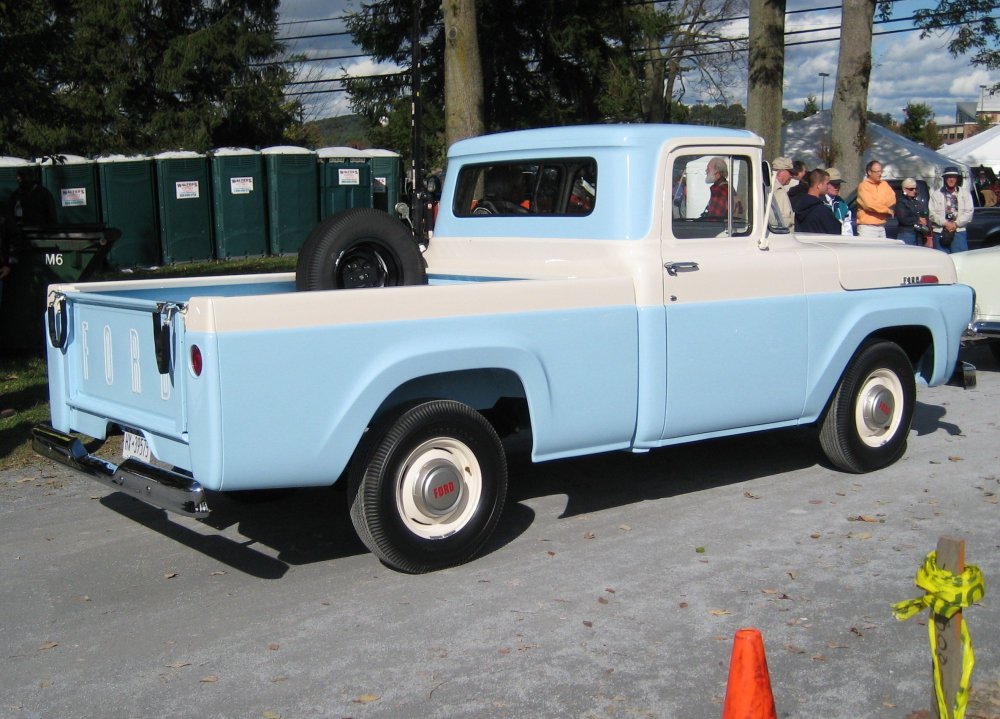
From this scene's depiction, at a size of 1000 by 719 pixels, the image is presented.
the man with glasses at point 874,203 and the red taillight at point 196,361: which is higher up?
the man with glasses at point 874,203

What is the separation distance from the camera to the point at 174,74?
2920 cm

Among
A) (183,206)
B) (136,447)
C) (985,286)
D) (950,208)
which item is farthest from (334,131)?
(136,447)

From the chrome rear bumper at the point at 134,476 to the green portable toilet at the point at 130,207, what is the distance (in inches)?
631

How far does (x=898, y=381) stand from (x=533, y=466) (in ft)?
7.74

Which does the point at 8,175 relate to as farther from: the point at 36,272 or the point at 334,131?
the point at 334,131

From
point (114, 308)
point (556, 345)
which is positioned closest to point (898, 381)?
point (556, 345)

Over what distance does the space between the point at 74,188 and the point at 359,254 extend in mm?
→ 16152

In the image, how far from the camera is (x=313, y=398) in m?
4.68

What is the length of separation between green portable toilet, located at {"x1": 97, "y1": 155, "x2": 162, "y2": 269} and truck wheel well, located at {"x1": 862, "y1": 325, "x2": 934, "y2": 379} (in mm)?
16286

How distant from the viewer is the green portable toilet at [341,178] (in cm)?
2423

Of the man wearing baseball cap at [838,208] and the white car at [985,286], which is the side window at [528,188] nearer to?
the white car at [985,286]

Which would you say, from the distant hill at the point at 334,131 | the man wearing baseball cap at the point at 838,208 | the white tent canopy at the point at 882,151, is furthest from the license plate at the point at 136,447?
the distant hill at the point at 334,131

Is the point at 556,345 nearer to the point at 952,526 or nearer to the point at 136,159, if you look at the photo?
the point at 952,526

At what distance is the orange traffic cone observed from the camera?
296cm
